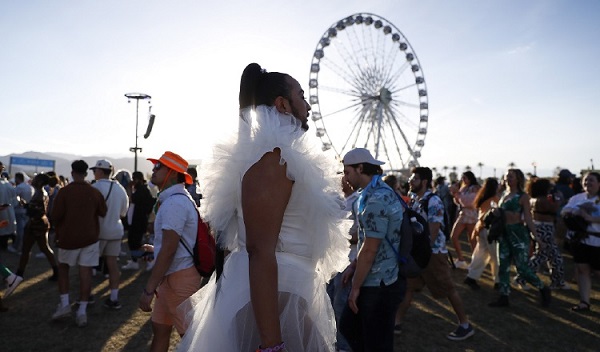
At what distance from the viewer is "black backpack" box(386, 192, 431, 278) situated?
2805mm

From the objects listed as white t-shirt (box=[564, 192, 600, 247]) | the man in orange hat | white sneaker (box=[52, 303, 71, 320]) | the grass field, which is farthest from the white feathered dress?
white t-shirt (box=[564, 192, 600, 247])

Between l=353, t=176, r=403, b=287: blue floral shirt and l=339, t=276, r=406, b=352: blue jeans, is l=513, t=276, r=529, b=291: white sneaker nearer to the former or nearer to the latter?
l=339, t=276, r=406, b=352: blue jeans

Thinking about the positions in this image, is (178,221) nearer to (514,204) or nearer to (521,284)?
(514,204)

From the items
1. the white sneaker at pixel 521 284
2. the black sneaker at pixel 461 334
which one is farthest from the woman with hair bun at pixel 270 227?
the white sneaker at pixel 521 284

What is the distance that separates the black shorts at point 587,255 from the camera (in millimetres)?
5156

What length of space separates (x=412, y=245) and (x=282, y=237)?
6.42ft

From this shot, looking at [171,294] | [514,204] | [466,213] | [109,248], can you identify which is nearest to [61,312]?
[109,248]

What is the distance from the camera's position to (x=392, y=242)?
109 inches

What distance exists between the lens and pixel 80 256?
466 centimetres

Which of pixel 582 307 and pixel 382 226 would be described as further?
pixel 582 307

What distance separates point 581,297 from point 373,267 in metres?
4.48

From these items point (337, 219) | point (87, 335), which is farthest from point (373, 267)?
point (87, 335)

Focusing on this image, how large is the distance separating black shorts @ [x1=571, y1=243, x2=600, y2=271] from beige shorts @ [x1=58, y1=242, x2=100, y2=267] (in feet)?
20.7

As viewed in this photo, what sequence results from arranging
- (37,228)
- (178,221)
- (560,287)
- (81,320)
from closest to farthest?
1. (178,221)
2. (81,320)
3. (37,228)
4. (560,287)
